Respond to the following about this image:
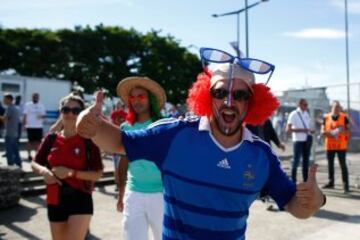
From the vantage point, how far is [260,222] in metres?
7.18

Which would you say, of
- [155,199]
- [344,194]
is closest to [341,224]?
[344,194]

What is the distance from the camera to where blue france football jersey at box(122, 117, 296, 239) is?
7.89 feet

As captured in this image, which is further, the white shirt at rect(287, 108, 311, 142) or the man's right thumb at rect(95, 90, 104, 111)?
the white shirt at rect(287, 108, 311, 142)

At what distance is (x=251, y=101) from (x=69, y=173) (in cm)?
197

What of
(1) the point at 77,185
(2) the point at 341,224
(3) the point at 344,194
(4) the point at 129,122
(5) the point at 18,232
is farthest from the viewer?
(3) the point at 344,194

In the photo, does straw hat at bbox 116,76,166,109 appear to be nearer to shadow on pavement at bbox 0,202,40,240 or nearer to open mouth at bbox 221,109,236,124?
open mouth at bbox 221,109,236,124

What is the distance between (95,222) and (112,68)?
3573 centimetres

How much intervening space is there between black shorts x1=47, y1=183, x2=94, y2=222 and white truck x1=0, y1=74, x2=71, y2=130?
18.0 meters

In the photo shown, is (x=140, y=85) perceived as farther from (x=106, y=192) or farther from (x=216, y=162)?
(x=106, y=192)

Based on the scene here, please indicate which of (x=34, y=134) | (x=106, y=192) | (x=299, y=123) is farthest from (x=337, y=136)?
(x=34, y=134)

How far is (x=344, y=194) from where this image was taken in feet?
31.5

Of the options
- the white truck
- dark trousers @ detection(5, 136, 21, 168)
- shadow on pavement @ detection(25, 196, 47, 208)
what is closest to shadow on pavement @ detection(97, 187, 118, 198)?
shadow on pavement @ detection(25, 196, 47, 208)

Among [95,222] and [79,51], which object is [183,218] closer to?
[95,222]

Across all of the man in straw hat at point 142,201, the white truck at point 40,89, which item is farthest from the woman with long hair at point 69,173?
the white truck at point 40,89
